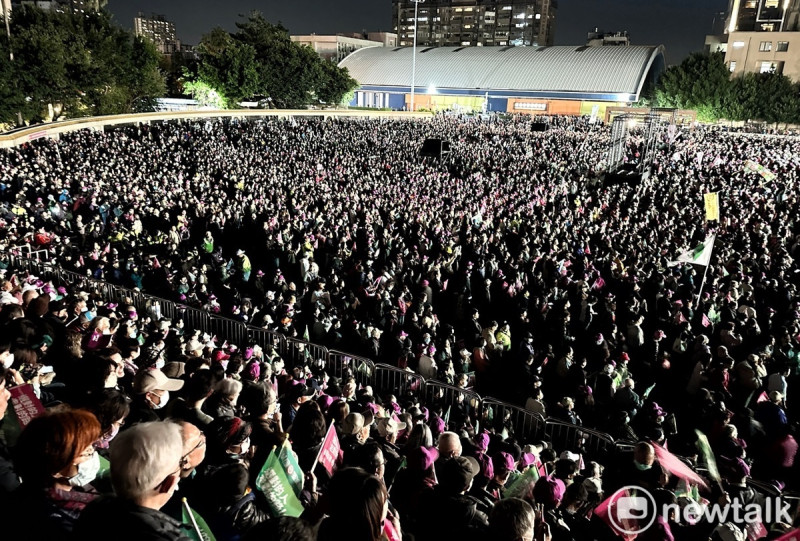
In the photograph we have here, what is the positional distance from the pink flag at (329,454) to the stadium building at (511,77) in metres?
66.7

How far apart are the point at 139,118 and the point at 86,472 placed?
3759 cm

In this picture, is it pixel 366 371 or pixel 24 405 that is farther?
pixel 366 371

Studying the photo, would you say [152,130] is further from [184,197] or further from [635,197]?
[635,197]

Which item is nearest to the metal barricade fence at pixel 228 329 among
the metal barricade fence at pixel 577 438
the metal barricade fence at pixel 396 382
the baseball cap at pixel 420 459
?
the metal barricade fence at pixel 396 382

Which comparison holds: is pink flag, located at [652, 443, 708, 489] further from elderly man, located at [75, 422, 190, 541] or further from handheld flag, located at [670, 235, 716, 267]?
handheld flag, located at [670, 235, 716, 267]

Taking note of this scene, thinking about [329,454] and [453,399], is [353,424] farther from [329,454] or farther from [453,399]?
[453,399]

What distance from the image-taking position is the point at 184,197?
16531 millimetres

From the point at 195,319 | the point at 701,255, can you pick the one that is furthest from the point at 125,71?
the point at 701,255

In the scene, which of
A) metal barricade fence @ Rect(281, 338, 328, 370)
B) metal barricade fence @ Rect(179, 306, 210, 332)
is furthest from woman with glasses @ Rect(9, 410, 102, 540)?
metal barricade fence @ Rect(179, 306, 210, 332)

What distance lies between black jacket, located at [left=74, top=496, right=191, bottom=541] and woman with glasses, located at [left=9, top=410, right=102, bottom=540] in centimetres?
24

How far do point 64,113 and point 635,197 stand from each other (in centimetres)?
3813

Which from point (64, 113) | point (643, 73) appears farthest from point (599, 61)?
point (64, 113)

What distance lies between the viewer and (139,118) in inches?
1369

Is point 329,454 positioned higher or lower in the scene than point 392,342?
higher
